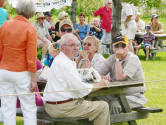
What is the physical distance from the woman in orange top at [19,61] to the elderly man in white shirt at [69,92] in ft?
0.73

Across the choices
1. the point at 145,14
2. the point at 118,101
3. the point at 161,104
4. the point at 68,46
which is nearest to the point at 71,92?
the point at 68,46

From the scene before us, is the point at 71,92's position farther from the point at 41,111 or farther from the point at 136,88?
the point at 136,88

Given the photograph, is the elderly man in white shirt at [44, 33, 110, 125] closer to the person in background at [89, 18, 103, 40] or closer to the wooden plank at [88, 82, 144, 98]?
the wooden plank at [88, 82, 144, 98]

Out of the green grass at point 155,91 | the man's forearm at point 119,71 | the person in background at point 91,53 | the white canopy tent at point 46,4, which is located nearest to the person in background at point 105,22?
the green grass at point 155,91

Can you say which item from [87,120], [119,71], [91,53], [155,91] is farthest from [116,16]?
[87,120]

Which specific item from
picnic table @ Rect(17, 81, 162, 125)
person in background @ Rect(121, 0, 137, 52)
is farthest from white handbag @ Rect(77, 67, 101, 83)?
person in background @ Rect(121, 0, 137, 52)

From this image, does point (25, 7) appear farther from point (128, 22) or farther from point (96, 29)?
point (96, 29)

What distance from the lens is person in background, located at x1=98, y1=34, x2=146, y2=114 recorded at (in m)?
5.60

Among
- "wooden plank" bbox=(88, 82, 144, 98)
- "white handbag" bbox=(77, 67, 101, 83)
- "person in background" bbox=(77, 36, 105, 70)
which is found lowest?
"wooden plank" bbox=(88, 82, 144, 98)

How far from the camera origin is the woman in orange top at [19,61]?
15.8ft

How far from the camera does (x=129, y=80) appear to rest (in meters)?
5.69

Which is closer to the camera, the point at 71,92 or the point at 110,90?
the point at 71,92

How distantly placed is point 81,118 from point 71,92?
34 centimetres

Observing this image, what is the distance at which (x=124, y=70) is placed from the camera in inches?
221
